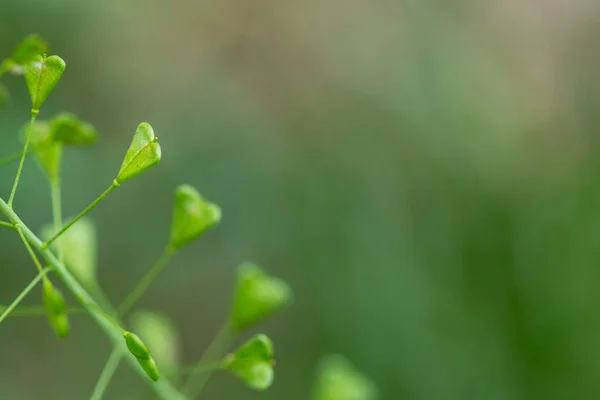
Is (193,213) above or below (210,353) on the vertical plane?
above

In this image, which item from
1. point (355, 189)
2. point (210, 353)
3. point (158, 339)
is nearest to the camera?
point (158, 339)

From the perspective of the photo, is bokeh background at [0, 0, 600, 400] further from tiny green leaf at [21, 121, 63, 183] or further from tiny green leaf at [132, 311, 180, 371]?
tiny green leaf at [21, 121, 63, 183]

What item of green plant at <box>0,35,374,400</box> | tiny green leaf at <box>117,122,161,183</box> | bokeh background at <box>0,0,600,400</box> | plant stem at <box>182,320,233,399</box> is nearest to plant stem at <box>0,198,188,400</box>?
green plant at <box>0,35,374,400</box>

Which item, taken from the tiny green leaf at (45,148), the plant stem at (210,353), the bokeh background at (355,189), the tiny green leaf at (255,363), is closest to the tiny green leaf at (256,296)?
the tiny green leaf at (255,363)

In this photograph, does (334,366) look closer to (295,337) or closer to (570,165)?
(295,337)

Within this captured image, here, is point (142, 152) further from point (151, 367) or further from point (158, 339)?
point (158, 339)

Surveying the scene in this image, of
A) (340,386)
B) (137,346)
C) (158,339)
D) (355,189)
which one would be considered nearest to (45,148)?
(137,346)
